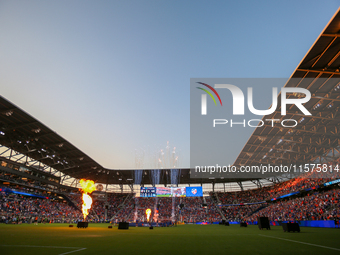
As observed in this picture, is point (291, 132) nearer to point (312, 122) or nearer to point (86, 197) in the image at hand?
point (312, 122)

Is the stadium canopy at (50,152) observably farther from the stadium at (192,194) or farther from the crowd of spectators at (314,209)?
the crowd of spectators at (314,209)

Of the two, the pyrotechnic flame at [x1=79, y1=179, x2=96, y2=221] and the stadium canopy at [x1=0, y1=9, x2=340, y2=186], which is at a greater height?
the stadium canopy at [x1=0, y1=9, x2=340, y2=186]

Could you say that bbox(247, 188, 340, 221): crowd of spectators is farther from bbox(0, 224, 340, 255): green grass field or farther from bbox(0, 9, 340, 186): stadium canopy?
bbox(0, 224, 340, 255): green grass field

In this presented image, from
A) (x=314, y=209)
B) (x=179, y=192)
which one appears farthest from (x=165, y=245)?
(x=179, y=192)

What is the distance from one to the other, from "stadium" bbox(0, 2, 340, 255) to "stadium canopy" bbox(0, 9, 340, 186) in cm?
15

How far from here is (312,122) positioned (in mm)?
32625

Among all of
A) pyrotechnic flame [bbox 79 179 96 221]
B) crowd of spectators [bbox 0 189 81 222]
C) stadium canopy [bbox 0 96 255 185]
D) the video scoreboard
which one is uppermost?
stadium canopy [bbox 0 96 255 185]

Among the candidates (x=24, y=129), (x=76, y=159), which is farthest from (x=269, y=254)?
(x=76, y=159)

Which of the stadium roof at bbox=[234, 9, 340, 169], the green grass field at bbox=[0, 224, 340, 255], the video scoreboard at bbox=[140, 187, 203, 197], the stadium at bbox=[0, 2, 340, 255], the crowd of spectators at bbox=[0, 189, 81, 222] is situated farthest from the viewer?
the video scoreboard at bbox=[140, 187, 203, 197]

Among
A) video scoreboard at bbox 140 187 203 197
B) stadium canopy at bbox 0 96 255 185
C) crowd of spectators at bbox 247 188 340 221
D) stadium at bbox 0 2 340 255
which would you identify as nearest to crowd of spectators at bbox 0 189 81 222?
stadium at bbox 0 2 340 255

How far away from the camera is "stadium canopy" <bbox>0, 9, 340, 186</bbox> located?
68.1 ft

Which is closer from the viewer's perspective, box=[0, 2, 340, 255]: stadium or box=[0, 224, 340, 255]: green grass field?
box=[0, 224, 340, 255]: green grass field

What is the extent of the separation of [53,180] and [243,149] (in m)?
52.8

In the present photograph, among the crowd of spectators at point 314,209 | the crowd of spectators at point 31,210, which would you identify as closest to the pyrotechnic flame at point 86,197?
the crowd of spectators at point 31,210
